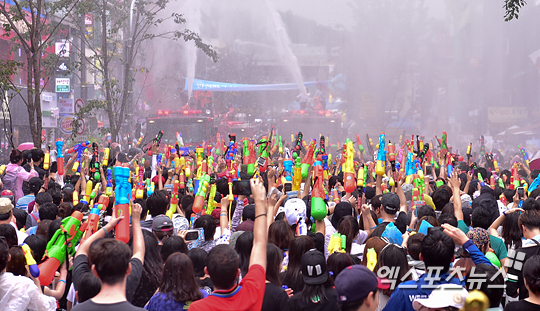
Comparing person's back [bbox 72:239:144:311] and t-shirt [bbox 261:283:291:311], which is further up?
person's back [bbox 72:239:144:311]

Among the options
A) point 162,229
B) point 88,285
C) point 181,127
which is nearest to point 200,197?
point 162,229

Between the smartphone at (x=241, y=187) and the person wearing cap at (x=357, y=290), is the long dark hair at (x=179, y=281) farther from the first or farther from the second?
the smartphone at (x=241, y=187)

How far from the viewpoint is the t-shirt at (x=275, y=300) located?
325 cm

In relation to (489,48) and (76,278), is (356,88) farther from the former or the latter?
(76,278)

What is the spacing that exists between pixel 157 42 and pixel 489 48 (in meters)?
28.0

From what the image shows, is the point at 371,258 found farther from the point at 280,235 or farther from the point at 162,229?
the point at 162,229

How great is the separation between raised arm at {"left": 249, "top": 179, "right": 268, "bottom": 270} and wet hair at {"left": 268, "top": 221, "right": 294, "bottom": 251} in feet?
4.22

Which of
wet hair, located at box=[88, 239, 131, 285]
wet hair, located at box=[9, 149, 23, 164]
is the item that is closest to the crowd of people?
wet hair, located at box=[88, 239, 131, 285]

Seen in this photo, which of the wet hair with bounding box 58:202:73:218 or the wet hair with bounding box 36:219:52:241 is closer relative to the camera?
the wet hair with bounding box 36:219:52:241

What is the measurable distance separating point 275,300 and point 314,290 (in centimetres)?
25

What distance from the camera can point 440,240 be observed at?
3.22 m

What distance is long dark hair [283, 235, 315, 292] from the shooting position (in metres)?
3.69

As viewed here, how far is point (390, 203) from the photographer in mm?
5285

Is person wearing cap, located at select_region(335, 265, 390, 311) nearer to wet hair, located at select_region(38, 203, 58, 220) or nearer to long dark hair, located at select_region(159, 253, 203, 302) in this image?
long dark hair, located at select_region(159, 253, 203, 302)
